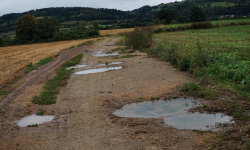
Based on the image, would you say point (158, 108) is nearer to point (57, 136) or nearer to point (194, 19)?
point (57, 136)

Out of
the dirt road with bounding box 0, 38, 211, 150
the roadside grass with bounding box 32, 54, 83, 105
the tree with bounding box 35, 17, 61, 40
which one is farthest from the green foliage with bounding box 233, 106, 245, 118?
the tree with bounding box 35, 17, 61, 40

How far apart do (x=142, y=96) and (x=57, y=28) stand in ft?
200

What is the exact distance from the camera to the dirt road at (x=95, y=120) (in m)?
5.32

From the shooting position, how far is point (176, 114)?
22.5 feet

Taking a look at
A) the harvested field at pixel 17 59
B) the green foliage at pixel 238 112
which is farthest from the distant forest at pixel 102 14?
the green foliage at pixel 238 112

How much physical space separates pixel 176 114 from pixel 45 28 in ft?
197

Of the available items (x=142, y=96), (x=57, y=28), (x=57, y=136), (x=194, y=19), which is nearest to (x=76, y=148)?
(x=57, y=136)

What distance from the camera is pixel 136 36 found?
25812mm

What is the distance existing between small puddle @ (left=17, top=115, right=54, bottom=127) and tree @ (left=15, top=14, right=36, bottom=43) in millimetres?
58351

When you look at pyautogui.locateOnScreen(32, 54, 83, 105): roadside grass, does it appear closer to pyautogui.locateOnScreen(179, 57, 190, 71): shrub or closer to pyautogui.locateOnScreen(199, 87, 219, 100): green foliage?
pyautogui.locateOnScreen(199, 87, 219, 100): green foliage

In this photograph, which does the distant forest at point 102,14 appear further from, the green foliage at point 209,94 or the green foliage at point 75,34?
the green foliage at point 209,94

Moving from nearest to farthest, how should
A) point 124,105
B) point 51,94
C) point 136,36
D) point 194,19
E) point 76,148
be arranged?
1. point 76,148
2. point 124,105
3. point 51,94
4. point 136,36
5. point 194,19

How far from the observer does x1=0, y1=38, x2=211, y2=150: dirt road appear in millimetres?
5320

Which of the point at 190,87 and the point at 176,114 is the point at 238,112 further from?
the point at 190,87
